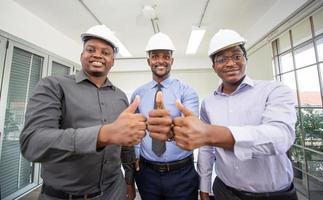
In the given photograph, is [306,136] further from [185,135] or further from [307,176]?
[185,135]

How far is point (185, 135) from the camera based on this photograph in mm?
789

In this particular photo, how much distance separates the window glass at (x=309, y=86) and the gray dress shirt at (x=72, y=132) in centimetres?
242

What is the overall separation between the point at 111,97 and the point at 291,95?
1162mm

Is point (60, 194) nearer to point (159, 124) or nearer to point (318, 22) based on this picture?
point (159, 124)

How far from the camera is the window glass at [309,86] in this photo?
2.24m

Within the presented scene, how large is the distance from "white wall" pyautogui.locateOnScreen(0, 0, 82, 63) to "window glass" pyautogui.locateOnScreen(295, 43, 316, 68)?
418cm

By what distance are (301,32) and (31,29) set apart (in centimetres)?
422

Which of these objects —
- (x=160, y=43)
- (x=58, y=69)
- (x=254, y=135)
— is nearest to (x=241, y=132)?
(x=254, y=135)

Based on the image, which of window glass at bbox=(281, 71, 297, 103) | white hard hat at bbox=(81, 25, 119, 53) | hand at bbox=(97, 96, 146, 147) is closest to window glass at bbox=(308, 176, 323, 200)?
window glass at bbox=(281, 71, 297, 103)

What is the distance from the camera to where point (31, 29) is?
3037 mm

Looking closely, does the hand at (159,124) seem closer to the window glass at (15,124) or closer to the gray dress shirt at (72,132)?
the gray dress shirt at (72,132)

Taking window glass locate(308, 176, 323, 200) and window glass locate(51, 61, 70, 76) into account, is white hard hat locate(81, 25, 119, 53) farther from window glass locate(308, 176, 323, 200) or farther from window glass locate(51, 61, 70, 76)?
window glass locate(51, 61, 70, 76)

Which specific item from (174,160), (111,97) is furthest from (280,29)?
(111,97)

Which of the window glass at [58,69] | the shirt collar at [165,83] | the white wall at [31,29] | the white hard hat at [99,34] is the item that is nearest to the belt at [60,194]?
the white hard hat at [99,34]
